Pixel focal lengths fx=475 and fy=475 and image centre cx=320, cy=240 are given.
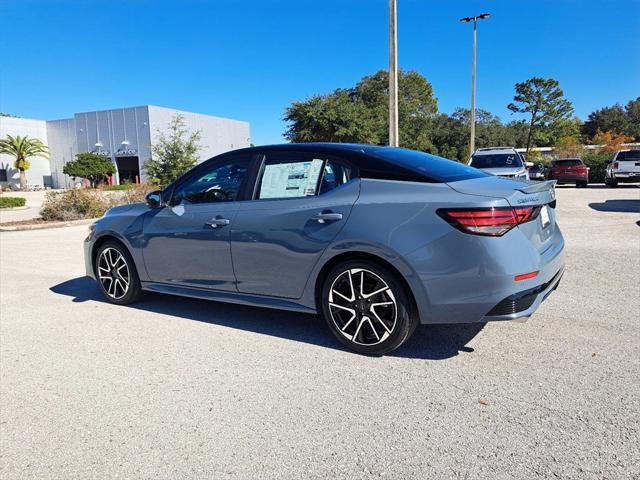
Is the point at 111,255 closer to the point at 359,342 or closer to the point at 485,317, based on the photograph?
the point at 359,342

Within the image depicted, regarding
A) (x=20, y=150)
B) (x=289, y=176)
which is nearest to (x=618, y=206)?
(x=289, y=176)

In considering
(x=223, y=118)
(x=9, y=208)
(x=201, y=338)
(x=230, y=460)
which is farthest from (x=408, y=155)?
(x=223, y=118)

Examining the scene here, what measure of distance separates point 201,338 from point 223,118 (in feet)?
208

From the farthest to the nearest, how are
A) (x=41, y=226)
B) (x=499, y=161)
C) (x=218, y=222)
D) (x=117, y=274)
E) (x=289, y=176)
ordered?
(x=499, y=161) < (x=41, y=226) < (x=117, y=274) < (x=218, y=222) < (x=289, y=176)

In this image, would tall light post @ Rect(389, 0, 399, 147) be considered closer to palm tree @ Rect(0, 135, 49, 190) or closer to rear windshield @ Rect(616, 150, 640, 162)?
rear windshield @ Rect(616, 150, 640, 162)

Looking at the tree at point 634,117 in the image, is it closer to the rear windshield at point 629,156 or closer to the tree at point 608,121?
the tree at point 608,121

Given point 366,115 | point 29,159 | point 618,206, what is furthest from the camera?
point 29,159

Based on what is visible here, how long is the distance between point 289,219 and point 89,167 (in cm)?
5545

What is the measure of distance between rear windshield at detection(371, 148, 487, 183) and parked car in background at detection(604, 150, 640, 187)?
2178 centimetres

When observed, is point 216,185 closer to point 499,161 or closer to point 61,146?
point 499,161

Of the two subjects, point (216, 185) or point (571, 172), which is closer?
point (216, 185)

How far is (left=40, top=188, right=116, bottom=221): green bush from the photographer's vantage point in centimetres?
1473

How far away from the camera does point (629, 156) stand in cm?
2205

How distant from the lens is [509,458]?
2369 millimetres
